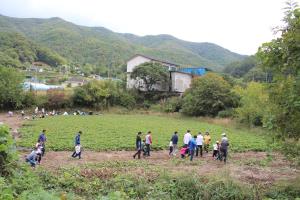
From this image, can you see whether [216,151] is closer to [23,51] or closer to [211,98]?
[211,98]

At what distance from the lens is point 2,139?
34.8ft

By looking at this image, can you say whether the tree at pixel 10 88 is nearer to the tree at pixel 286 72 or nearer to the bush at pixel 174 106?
the bush at pixel 174 106

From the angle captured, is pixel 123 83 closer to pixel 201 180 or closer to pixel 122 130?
pixel 122 130

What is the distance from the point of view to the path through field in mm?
17875

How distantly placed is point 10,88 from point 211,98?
31568mm

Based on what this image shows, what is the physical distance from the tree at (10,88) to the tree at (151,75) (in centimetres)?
2031

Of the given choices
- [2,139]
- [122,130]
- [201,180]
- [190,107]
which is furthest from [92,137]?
[190,107]

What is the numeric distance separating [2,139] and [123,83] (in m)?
61.4

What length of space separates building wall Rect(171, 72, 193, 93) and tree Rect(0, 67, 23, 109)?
28.3 metres

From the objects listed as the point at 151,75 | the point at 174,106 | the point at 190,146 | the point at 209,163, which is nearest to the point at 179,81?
the point at 151,75

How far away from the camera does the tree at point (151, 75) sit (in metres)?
65.6

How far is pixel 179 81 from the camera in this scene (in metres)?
70.7

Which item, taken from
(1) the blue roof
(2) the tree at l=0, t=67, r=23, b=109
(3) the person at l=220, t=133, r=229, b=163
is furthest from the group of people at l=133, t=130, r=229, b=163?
(1) the blue roof

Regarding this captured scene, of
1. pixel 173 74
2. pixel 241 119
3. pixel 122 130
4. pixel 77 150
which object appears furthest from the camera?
pixel 173 74
